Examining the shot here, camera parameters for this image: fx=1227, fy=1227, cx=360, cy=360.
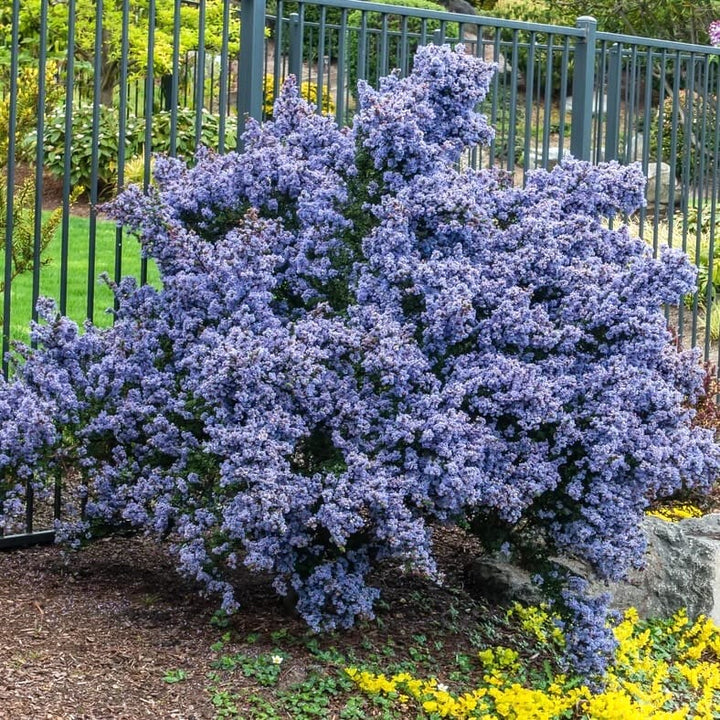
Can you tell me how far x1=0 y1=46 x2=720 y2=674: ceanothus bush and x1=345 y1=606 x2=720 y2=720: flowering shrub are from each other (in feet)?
0.57

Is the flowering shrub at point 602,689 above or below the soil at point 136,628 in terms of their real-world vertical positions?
below

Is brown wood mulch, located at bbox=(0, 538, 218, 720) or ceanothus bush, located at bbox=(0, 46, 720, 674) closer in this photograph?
brown wood mulch, located at bbox=(0, 538, 218, 720)

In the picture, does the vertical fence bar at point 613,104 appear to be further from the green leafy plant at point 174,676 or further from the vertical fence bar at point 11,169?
the green leafy plant at point 174,676

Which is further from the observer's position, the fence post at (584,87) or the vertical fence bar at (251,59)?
the fence post at (584,87)

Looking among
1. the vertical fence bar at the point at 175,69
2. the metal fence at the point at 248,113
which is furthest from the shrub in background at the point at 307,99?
the vertical fence bar at the point at 175,69

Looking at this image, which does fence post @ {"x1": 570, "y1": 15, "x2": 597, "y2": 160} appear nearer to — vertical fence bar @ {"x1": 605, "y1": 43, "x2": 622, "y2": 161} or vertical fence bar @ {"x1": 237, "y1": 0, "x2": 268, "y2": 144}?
vertical fence bar @ {"x1": 605, "y1": 43, "x2": 622, "y2": 161}

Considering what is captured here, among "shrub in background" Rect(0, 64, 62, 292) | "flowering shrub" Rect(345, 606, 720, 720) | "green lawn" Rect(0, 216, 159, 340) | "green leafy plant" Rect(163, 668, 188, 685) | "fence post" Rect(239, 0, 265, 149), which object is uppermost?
"fence post" Rect(239, 0, 265, 149)

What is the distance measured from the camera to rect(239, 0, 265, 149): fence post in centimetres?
498

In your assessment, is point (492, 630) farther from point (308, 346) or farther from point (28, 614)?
point (28, 614)

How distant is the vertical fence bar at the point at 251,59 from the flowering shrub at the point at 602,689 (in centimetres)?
226

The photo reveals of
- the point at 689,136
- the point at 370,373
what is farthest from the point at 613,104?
the point at 370,373

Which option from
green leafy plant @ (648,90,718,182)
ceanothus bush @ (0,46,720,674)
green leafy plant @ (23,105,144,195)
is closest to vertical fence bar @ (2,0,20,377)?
ceanothus bush @ (0,46,720,674)

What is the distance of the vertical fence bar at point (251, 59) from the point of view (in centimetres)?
497

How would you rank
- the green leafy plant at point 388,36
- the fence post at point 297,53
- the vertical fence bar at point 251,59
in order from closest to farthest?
the vertical fence bar at point 251,59
the fence post at point 297,53
the green leafy plant at point 388,36
